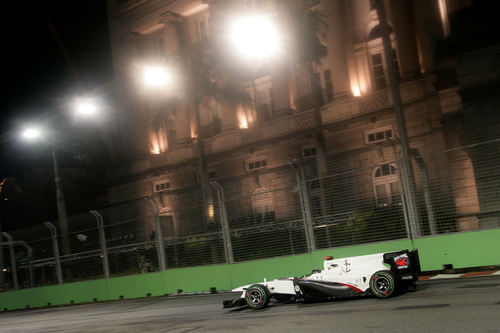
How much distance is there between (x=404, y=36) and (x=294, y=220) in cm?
1874

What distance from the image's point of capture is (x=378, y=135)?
30266mm

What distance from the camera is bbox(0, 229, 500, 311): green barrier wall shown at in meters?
12.5

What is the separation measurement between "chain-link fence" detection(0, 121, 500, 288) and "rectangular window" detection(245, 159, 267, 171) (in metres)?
13.7

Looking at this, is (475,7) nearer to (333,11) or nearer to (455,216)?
(333,11)

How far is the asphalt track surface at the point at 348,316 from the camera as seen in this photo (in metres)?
7.10

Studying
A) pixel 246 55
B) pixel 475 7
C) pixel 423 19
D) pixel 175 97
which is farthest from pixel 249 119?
pixel 475 7

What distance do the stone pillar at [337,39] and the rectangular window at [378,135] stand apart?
3.24m

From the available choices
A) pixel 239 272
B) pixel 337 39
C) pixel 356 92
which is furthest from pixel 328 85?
pixel 239 272

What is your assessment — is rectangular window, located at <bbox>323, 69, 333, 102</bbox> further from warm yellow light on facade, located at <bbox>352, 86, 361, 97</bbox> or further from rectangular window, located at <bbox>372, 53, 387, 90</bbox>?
rectangular window, located at <bbox>372, 53, 387, 90</bbox>

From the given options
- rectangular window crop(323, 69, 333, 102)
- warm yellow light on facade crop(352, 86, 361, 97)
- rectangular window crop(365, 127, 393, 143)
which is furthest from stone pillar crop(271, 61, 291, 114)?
rectangular window crop(365, 127, 393, 143)

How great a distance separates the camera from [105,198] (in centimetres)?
5112

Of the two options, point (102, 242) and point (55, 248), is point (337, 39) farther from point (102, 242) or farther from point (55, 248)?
point (55, 248)

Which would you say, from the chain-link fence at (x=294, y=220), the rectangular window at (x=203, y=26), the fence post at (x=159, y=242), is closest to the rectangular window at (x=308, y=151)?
the chain-link fence at (x=294, y=220)

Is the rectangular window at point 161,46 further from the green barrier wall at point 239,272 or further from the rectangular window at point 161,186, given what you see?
the green barrier wall at point 239,272
